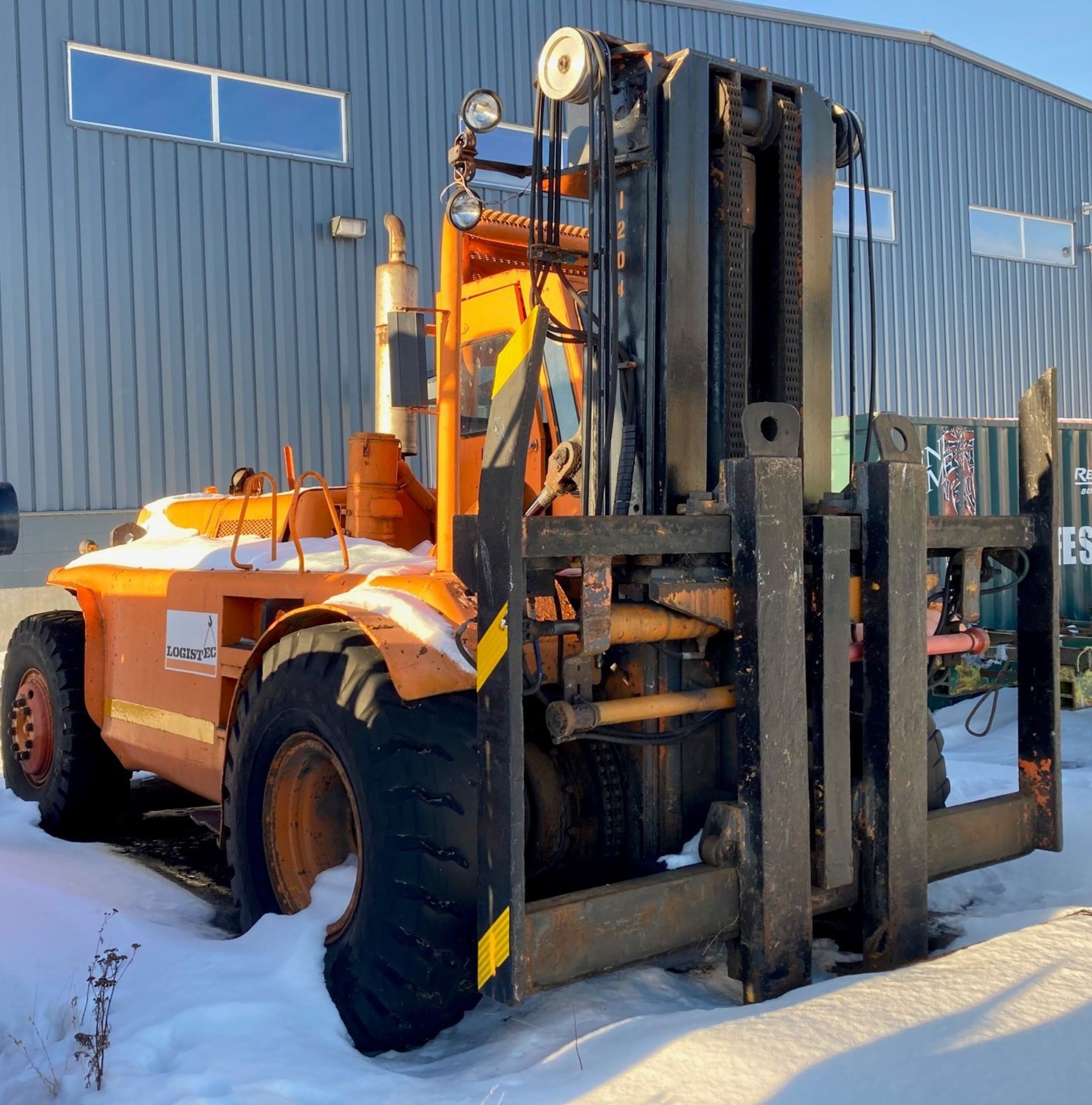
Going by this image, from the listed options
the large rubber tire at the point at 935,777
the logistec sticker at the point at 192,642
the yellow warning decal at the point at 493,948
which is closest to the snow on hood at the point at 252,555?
the logistec sticker at the point at 192,642

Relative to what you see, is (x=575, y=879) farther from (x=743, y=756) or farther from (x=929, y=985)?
(x=929, y=985)

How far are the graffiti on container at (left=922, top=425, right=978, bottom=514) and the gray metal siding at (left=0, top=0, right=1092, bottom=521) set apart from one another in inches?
157

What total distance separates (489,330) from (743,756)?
225cm

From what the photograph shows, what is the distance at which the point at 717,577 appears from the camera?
3381 millimetres

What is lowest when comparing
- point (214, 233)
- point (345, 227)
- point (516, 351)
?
point (516, 351)

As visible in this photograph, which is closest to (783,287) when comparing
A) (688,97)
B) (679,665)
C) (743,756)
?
(688,97)

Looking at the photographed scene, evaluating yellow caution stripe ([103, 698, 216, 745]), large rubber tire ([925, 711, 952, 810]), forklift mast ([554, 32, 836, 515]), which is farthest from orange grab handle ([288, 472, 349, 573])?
large rubber tire ([925, 711, 952, 810])

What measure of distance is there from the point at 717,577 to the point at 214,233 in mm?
9605

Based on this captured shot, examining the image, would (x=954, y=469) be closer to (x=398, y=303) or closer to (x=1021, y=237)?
(x=398, y=303)

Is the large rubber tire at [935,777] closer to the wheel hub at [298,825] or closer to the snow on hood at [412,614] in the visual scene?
the snow on hood at [412,614]

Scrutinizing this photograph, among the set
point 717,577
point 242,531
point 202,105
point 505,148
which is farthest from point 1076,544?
point 202,105

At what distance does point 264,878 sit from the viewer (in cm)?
419

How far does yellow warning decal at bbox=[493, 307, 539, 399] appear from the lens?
3.03m

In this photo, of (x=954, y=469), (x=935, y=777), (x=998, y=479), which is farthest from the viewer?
(x=998, y=479)
